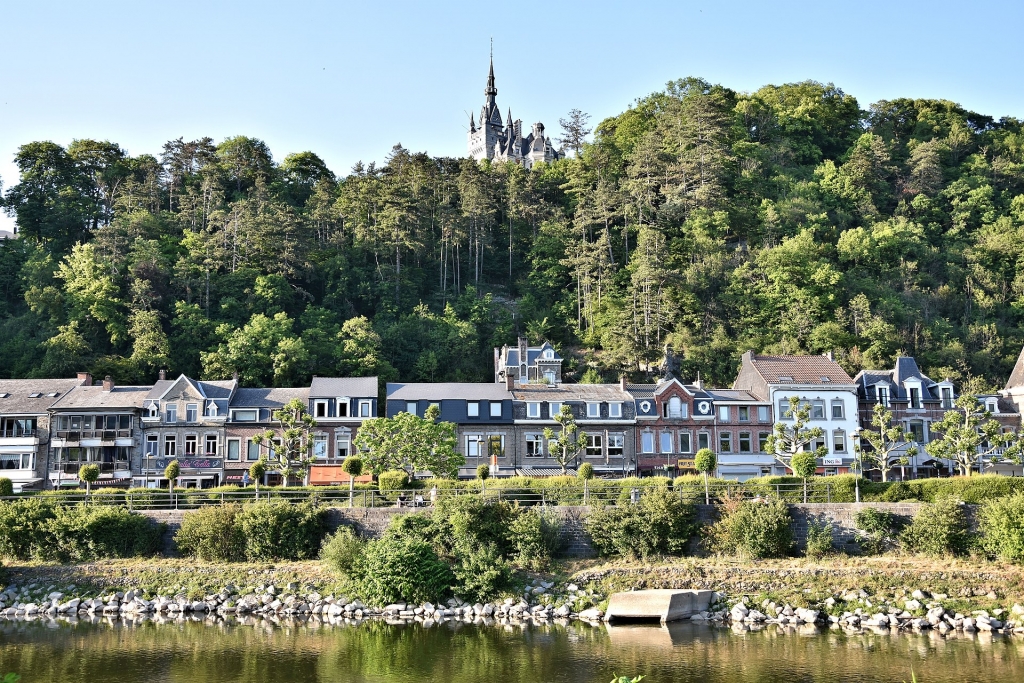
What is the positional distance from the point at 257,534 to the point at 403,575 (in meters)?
6.58

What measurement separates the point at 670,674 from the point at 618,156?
232ft

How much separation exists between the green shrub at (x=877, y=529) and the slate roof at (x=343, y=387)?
91.1ft

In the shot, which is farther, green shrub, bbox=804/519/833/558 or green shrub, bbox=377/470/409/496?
green shrub, bbox=377/470/409/496

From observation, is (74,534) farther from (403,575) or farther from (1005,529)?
(1005,529)

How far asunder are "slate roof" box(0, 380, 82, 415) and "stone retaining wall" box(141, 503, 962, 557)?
20.2 m

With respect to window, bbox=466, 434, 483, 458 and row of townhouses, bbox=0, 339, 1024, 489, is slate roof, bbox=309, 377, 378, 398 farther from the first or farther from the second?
window, bbox=466, 434, 483, 458

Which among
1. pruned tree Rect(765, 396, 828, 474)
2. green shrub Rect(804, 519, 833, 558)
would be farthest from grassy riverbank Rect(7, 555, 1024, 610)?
pruned tree Rect(765, 396, 828, 474)

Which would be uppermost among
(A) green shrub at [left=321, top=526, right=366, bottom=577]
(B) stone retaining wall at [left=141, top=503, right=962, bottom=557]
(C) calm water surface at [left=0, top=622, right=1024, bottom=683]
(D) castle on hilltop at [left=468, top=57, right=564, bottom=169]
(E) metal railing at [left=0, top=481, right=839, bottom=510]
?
(D) castle on hilltop at [left=468, top=57, right=564, bottom=169]

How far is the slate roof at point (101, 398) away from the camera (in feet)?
171

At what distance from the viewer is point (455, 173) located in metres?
87.4

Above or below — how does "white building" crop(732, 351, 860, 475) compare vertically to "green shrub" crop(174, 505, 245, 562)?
above

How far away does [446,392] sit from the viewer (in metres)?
53.9

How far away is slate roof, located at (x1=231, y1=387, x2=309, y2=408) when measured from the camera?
175ft

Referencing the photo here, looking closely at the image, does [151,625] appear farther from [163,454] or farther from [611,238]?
[611,238]
